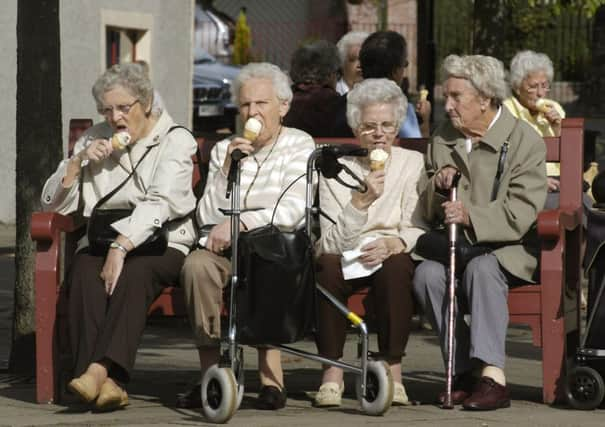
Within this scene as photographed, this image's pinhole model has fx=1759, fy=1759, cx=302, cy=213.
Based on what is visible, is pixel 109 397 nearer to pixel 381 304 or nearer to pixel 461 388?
pixel 381 304

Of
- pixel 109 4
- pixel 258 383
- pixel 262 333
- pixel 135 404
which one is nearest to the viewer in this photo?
pixel 262 333

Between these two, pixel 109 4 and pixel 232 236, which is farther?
pixel 109 4

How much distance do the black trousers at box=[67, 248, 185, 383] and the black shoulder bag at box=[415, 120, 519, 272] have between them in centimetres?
109

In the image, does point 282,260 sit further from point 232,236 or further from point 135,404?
point 135,404

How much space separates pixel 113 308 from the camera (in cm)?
750

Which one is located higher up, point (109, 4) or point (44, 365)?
point (109, 4)

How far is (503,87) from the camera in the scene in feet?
26.2

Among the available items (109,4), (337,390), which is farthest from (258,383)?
(109,4)

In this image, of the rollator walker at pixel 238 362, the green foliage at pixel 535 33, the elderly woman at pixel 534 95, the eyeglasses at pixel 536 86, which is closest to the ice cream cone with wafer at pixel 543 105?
the elderly woman at pixel 534 95

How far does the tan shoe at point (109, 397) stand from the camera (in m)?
7.28

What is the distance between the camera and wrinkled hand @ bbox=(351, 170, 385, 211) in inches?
292

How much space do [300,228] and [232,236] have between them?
57 cm

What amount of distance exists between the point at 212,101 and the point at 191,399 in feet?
69.9

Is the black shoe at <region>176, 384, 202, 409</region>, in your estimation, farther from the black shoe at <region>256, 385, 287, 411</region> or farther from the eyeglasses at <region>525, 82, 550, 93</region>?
the eyeglasses at <region>525, 82, 550, 93</region>
